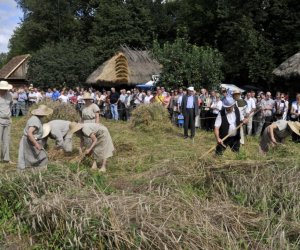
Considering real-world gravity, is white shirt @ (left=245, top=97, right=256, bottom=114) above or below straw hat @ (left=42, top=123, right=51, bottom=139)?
above

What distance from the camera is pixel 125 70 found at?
99.2ft

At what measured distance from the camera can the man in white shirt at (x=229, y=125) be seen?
883 cm

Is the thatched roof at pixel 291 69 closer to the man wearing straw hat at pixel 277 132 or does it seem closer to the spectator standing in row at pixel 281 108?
the spectator standing in row at pixel 281 108

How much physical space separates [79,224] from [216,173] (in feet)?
7.50

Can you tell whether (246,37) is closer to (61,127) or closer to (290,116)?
(290,116)

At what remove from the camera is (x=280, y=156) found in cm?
690

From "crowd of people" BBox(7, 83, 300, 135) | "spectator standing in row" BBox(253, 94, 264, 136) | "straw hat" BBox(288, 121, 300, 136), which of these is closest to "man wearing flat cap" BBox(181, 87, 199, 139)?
"crowd of people" BBox(7, 83, 300, 135)

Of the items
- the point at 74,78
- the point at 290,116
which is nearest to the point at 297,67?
the point at 290,116

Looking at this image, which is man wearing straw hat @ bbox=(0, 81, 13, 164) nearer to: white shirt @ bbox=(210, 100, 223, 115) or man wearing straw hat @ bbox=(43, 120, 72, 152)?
man wearing straw hat @ bbox=(43, 120, 72, 152)

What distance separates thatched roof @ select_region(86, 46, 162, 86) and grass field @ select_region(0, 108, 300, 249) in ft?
76.6

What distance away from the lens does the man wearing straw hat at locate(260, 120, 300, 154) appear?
8.12 m

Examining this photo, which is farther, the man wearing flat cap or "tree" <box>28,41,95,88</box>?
"tree" <box>28,41,95,88</box>

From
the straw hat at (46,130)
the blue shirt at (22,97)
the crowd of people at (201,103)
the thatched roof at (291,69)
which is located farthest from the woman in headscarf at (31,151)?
the blue shirt at (22,97)

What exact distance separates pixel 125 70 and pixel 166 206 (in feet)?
84.0
